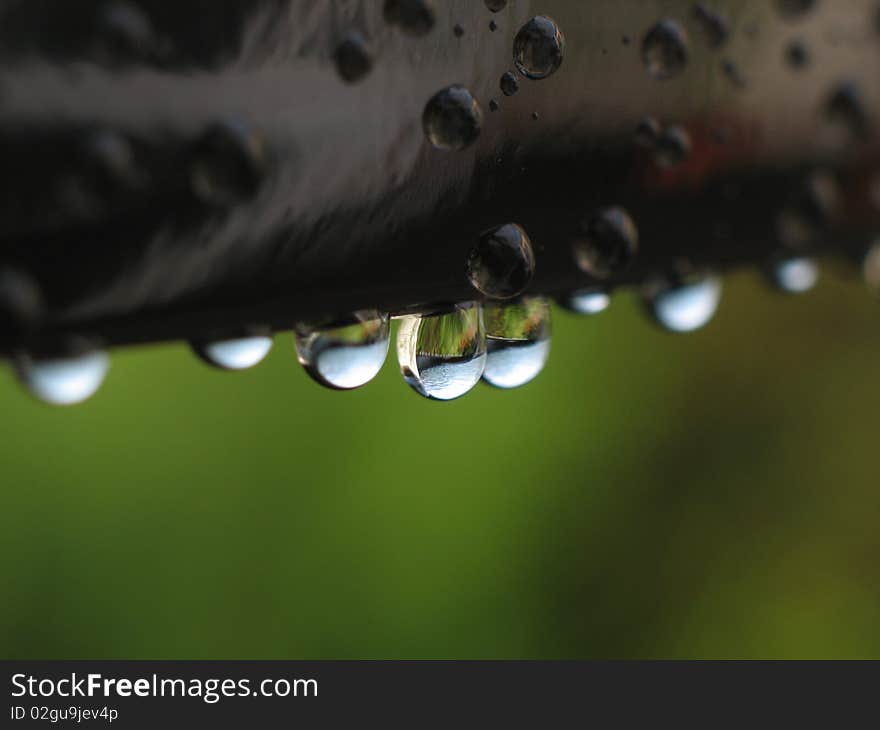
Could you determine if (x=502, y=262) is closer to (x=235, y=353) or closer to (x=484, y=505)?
(x=235, y=353)

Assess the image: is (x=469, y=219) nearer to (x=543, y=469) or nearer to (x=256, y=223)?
(x=256, y=223)

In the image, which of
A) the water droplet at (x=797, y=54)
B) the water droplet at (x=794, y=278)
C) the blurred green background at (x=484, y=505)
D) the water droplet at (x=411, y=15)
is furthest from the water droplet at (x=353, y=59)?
the blurred green background at (x=484, y=505)

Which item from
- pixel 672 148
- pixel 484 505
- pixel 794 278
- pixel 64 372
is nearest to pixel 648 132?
pixel 672 148

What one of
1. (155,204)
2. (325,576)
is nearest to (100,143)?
(155,204)

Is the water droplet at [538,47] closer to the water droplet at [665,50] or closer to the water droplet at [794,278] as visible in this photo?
the water droplet at [665,50]

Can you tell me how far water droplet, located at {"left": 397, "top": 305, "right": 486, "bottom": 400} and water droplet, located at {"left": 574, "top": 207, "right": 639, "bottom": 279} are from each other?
0.05 m

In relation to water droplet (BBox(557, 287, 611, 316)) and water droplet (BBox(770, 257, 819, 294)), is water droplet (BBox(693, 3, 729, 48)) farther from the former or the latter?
water droplet (BBox(770, 257, 819, 294))

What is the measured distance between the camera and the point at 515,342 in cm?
27

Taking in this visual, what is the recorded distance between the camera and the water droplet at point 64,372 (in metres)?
0.13

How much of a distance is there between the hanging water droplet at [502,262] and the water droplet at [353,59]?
0.11 feet

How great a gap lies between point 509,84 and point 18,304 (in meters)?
0.10

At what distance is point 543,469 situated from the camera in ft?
4.33

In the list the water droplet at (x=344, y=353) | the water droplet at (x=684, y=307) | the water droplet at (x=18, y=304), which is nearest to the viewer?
the water droplet at (x=18, y=304)

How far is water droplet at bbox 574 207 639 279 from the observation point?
19 cm
